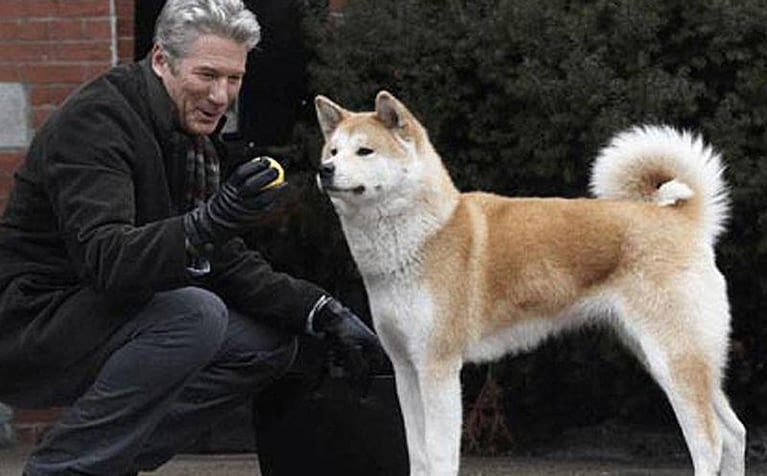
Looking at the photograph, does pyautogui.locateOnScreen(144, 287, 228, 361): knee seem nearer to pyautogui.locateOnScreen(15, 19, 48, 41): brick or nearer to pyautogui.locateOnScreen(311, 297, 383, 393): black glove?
pyautogui.locateOnScreen(311, 297, 383, 393): black glove

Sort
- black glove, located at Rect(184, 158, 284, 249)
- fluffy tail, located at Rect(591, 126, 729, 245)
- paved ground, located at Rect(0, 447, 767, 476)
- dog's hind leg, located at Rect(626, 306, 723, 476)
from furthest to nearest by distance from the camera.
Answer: paved ground, located at Rect(0, 447, 767, 476) < fluffy tail, located at Rect(591, 126, 729, 245) < dog's hind leg, located at Rect(626, 306, 723, 476) < black glove, located at Rect(184, 158, 284, 249)

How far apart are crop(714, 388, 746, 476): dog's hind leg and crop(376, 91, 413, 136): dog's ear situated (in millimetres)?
1362

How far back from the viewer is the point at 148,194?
492cm

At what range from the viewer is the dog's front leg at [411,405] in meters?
5.73

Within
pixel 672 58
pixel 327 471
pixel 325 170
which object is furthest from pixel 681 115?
pixel 327 471

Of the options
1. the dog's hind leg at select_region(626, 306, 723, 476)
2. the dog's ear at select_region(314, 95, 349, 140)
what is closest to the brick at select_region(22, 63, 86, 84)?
the dog's ear at select_region(314, 95, 349, 140)

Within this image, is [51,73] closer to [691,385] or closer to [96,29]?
[96,29]

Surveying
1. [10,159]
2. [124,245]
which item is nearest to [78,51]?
[10,159]

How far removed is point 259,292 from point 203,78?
29.6 inches

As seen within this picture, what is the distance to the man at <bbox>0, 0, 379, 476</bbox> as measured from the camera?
4652 mm

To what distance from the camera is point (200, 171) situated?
5.17m

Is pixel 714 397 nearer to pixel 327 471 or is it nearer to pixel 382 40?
pixel 327 471

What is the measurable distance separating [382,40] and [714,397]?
1984mm

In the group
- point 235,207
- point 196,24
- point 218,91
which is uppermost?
point 196,24
